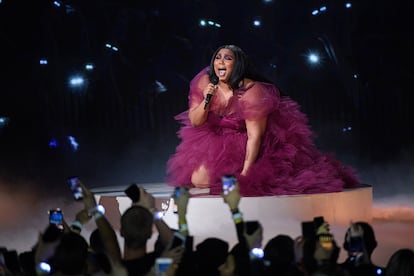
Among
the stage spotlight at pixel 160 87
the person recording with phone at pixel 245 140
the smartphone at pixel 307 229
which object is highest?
the stage spotlight at pixel 160 87

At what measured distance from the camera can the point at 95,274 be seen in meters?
1.97

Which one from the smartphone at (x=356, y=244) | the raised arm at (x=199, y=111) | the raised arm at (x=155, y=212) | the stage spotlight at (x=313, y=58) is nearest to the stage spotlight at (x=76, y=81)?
the raised arm at (x=199, y=111)

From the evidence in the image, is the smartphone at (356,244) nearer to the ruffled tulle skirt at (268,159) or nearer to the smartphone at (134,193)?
the smartphone at (134,193)

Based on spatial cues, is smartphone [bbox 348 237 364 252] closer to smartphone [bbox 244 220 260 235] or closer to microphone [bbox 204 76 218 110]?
smartphone [bbox 244 220 260 235]

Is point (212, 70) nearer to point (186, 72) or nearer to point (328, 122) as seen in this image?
point (186, 72)

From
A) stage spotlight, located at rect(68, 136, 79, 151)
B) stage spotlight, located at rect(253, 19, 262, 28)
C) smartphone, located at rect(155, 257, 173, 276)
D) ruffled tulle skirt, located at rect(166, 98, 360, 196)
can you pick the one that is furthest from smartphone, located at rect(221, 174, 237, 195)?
stage spotlight, located at rect(253, 19, 262, 28)

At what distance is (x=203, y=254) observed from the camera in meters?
2.25

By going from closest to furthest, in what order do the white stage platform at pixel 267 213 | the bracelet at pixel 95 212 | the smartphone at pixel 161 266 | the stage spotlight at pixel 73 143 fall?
the smartphone at pixel 161 266
the bracelet at pixel 95 212
the white stage platform at pixel 267 213
the stage spotlight at pixel 73 143

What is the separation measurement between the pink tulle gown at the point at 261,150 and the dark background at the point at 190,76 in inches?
65.9

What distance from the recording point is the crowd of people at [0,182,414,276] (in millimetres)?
1960

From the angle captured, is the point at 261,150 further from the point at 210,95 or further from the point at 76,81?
the point at 76,81

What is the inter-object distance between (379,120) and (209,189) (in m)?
2.58

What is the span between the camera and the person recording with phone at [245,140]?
12.1 feet

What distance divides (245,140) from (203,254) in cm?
166
